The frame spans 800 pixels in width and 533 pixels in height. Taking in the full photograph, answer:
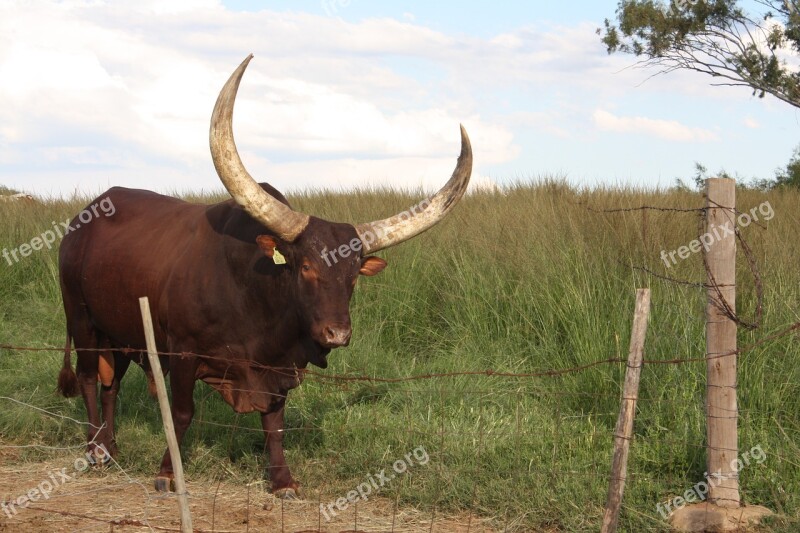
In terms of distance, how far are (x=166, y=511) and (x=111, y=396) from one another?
1.50 m

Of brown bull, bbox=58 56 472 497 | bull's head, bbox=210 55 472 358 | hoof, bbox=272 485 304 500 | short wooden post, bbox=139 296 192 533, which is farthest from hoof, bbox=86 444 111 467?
short wooden post, bbox=139 296 192 533

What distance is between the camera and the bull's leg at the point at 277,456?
17.1ft

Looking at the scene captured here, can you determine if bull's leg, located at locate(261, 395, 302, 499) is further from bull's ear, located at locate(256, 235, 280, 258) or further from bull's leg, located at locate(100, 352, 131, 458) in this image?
bull's leg, located at locate(100, 352, 131, 458)

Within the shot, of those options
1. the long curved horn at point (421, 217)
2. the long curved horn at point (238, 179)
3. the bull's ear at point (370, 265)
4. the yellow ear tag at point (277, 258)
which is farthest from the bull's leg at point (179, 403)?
the long curved horn at point (421, 217)

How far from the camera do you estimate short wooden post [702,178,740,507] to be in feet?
14.6

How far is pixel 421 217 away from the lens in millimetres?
5508

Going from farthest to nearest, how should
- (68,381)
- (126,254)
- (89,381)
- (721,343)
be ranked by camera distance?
1. (68,381)
2. (89,381)
3. (126,254)
4. (721,343)

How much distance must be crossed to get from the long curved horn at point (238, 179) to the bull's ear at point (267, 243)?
0.06 m

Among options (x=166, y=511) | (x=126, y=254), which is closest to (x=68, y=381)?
(x=126, y=254)

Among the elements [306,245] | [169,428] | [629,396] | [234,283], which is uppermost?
[306,245]

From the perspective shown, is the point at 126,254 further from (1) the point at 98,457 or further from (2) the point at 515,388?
(2) the point at 515,388

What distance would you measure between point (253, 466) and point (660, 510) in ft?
7.92

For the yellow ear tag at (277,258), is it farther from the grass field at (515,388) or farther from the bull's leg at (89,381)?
the bull's leg at (89,381)

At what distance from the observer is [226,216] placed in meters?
5.44
